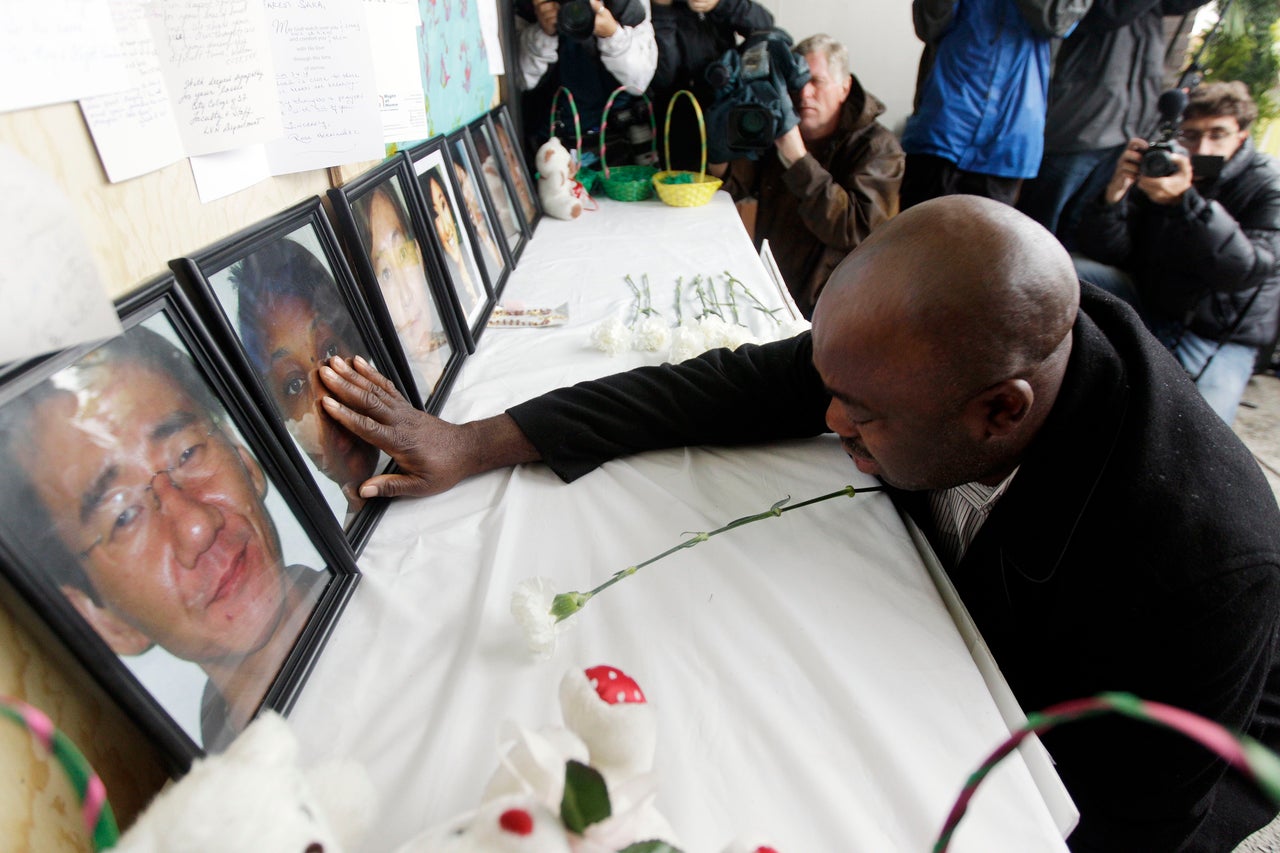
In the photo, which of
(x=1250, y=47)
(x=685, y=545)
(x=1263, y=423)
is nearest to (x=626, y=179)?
(x=685, y=545)

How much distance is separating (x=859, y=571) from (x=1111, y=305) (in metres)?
0.43

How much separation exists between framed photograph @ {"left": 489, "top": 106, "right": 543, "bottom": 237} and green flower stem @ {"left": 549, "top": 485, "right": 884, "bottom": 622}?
1.30 meters

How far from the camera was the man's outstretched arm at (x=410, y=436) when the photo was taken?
0.81 meters

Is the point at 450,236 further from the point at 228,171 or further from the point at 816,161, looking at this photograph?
the point at 816,161

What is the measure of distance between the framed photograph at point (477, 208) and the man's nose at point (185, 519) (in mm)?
938

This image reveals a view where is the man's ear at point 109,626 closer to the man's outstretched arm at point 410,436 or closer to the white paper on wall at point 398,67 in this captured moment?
the man's outstretched arm at point 410,436

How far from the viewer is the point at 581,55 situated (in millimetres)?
2244

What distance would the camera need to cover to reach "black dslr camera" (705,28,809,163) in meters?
2.01

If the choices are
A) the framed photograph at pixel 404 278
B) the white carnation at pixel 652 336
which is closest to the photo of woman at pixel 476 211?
the framed photograph at pixel 404 278

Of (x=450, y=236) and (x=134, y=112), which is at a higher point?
(x=134, y=112)

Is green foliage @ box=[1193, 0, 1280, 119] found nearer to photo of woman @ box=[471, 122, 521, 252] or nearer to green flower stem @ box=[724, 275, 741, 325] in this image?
green flower stem @ box=[724, 275, 741, 325]

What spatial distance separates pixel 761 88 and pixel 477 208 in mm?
1024

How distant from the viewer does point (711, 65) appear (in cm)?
216

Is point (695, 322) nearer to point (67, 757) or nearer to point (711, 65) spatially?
point (67, 757)
